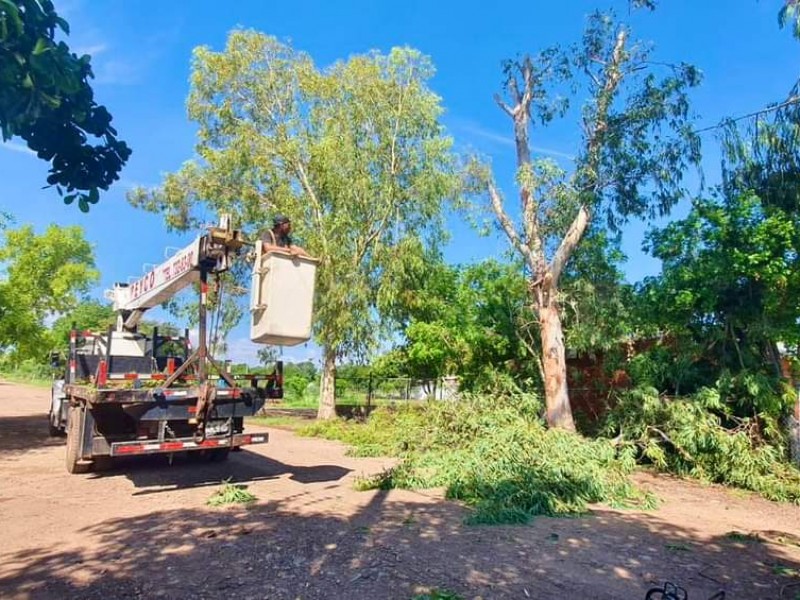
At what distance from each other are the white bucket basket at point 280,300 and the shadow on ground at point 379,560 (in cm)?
206

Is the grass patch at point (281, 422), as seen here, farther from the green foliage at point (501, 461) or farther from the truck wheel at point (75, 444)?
the truck wheel at point (75, 444)

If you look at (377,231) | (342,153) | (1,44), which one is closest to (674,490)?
(1,44)

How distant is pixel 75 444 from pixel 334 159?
1172cm

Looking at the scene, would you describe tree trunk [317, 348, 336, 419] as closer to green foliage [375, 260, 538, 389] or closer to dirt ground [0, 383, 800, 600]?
green foliage [375, 260, 538, 389]

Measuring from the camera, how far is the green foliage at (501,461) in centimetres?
716

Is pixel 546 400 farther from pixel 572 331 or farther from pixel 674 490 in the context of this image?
pixel 674 490

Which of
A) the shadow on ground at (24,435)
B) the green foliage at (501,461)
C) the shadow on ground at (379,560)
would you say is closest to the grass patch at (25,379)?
the shadow on ground at (24,435)

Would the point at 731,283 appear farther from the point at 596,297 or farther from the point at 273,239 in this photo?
the point at 273,239

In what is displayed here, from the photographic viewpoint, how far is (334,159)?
17.6 m

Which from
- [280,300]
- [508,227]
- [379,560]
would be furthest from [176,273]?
[508,227]

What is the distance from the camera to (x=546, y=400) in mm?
12602

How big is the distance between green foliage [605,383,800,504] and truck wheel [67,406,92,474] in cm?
941

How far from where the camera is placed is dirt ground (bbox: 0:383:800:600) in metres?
4.23

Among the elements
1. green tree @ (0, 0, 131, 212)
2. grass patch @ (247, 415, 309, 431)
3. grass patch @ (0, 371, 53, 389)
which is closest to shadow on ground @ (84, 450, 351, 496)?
green tree @ (0, 0, 131, 212)
